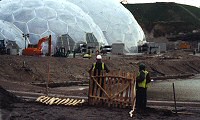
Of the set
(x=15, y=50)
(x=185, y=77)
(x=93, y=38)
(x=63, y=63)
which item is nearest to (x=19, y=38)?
(x=15, y=50)

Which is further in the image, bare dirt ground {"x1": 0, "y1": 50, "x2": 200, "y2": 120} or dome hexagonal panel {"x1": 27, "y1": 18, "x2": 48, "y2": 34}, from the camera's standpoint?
dome hexagonal panel {"x1": 27, "y1": 18, "x2": 48, "y2": 34}

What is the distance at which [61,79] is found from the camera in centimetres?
2706

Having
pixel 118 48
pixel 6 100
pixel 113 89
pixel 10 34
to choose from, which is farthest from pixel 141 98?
pixel 118 48

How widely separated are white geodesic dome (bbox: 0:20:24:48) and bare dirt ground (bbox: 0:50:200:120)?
12.5m

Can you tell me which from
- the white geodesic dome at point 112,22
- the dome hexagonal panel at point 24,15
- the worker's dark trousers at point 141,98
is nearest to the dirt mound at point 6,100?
the worker's dark trousers at point 141,98

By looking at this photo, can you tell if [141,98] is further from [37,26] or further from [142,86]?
[37,26]

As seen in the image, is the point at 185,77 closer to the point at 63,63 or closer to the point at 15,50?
the point at 63,63

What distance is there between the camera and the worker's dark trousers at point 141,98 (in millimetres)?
13906

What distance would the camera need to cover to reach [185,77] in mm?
34062

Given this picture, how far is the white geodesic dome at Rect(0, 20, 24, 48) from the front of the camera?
43.6m

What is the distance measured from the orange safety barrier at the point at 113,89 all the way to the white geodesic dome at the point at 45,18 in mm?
33186

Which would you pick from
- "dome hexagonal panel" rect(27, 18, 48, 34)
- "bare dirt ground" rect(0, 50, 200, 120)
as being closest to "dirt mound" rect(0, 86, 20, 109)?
"bare dirt ground" rect(0, 50, 200, 120)

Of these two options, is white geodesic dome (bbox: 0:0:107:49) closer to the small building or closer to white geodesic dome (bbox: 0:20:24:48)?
white geodesic dome (bbox: 0:20:24:48)

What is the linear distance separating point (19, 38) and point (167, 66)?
16032 mm
